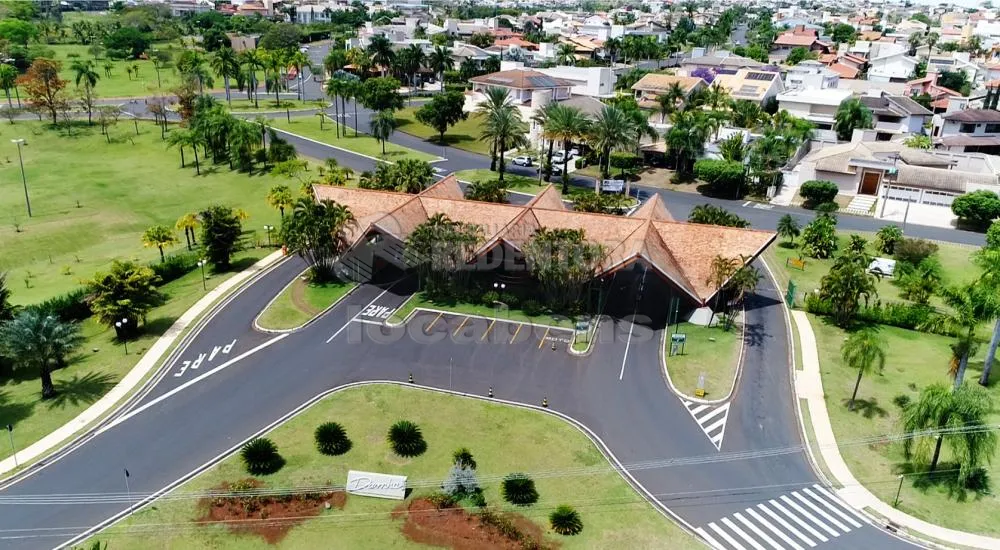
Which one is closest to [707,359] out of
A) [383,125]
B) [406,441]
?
[406,441]

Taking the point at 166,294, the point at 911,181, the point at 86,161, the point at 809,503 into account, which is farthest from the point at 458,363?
the point at 86,161

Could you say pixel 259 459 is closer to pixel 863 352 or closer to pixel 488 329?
pixel 488 329

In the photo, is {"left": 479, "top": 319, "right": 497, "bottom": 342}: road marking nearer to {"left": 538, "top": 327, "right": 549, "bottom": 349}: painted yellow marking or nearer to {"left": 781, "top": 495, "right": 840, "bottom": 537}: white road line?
{"left": 538, "top": 327, "right": 549, "bottom": 349}: painted yellow marking

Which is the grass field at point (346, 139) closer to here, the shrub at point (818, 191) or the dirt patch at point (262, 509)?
the shrub at point (818, 191)

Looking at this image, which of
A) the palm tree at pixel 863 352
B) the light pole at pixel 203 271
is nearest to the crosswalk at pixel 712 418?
the palm tree at pixel 863 352

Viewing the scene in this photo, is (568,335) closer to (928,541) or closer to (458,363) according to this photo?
(458,363)
